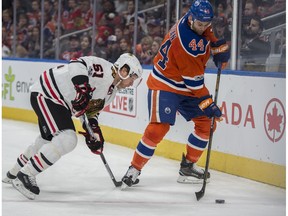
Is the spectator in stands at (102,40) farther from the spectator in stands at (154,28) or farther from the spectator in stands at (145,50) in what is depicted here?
the spectator in stands at (154,28)

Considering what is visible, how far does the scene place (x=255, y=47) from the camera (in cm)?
594

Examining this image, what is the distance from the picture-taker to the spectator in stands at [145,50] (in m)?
7.39

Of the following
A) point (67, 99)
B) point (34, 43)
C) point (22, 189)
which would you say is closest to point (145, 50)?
point (34, 43)

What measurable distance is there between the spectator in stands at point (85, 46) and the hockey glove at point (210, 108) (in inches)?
137

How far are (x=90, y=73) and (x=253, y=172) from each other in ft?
4.68

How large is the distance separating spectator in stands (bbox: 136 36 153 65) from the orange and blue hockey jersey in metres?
1.99

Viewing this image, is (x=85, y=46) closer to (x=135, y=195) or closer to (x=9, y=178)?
(x=9, y=178)

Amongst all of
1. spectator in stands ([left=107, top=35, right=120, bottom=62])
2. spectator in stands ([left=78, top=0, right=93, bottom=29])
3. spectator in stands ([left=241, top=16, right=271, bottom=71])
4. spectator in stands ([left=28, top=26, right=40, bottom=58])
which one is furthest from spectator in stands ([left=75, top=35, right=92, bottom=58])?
spectator in stands ([left=241, top=16, right=271, bottom=71])

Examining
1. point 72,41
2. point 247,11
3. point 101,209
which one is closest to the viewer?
point 101,209

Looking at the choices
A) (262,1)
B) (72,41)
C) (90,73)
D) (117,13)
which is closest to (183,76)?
(90,73)

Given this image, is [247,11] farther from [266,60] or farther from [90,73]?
[90,73]

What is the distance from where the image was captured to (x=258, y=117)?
18.2 ft

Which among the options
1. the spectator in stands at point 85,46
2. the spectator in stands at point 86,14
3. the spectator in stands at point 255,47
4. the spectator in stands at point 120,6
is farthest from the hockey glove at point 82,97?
the spectator in stands at point 86,14

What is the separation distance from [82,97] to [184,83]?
2.97 ft
